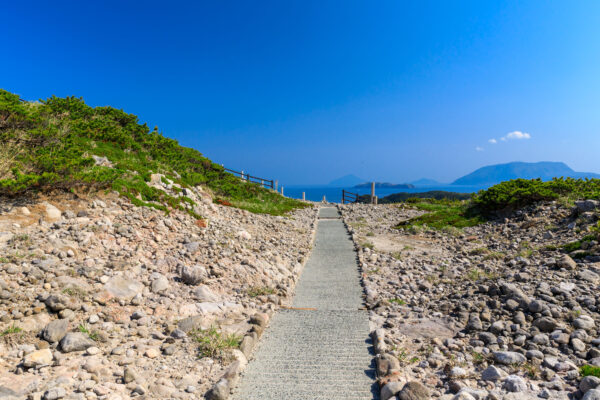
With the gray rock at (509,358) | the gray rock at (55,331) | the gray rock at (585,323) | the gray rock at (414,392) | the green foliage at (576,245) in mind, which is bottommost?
the gray rock at (414,392)

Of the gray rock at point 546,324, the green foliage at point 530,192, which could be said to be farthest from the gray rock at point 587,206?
the gray rock at point 546,324

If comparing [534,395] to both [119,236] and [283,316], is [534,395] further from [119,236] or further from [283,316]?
[119,236]

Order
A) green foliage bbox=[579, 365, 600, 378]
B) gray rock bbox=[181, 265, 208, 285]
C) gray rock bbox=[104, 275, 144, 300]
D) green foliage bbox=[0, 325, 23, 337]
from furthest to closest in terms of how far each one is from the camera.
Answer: gray rock bbox=[181, 265, 208, 285], gray rock bbox=[104, 275, 144, 300], green foliage bbox=[0, 325, 23, 337], green foliage bbox=[579, 365, 600, 378]

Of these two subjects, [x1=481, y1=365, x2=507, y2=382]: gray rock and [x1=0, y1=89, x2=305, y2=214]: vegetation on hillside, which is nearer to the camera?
[x1=481, y1=365, x2=507, y2=382]: gray rock

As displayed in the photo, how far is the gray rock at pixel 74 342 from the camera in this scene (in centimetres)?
463

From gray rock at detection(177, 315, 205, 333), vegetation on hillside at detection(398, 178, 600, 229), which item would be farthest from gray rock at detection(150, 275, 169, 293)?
vegetation on hillside at detection(398, 178, 600, 229)

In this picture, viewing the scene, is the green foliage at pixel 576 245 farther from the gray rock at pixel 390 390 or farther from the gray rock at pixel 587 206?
the gray rock at pixel 390 390

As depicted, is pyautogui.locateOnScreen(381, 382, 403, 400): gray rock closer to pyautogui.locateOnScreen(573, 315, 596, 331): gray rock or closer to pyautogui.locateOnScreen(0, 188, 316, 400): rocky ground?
pyautogui.locateOnScreen(0, 188, 316, 400): rocky ground

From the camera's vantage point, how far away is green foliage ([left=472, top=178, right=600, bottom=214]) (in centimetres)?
1606

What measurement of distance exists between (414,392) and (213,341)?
3095 millimetres

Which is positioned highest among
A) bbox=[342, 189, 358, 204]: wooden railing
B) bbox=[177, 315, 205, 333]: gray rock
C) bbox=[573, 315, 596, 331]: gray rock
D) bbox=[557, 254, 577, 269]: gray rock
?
bbox=[342, 189, 358, 204]: wooden railing

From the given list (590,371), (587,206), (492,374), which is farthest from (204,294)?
(587,206)

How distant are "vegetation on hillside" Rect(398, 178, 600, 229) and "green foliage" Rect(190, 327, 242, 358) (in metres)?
13.4

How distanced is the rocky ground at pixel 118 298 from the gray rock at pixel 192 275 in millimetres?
24
